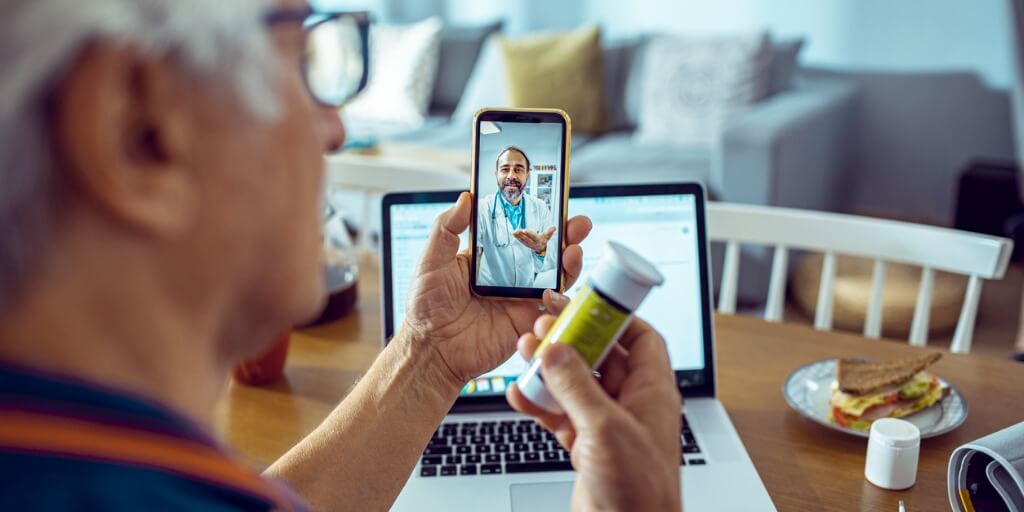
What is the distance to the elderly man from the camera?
0.39m

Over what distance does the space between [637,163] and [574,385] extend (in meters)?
2.55

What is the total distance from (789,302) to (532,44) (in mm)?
1447

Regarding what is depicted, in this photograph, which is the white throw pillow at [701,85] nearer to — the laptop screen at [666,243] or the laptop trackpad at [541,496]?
the laptop screen at [666,243]

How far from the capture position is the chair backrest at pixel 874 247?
1.31 m

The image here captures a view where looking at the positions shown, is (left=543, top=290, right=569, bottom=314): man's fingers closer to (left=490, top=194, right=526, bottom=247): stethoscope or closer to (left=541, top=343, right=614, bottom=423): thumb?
(left=490, top=194, right=526, bottom=247): stethoscope

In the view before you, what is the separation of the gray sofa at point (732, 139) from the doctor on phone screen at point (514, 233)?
1534mm

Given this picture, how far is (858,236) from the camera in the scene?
1397 millimetres

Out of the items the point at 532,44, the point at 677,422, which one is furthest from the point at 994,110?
the point at 677,422

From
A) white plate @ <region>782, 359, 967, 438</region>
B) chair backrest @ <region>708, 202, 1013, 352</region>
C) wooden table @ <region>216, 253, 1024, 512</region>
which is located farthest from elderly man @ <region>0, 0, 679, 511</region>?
chair backrest @ <region>708, 202, 1013, 352</region>

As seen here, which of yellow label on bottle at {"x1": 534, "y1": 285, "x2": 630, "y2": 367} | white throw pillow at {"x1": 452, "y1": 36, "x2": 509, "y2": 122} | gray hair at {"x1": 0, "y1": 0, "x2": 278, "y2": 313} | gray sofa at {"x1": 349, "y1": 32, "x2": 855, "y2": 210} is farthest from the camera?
white throw pillow at {"x1": 452, "y1": 36, "x2": 509, "y2": 122}

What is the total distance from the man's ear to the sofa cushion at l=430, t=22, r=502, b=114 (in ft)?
12.3

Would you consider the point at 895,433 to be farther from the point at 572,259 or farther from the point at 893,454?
→ the point at 572,259

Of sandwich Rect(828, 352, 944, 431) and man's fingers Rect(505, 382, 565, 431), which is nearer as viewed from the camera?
man's fingers Rect(505, 382, 565, 431)

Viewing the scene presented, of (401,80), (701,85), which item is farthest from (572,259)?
(401,80)
